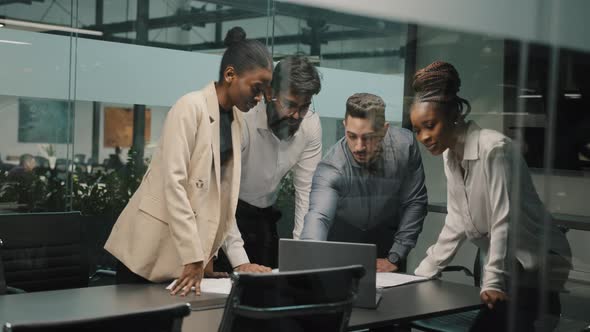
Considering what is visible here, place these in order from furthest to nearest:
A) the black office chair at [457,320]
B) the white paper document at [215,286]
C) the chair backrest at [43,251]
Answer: the chair backrest at [43,251] < the black office chair at [457,320] < the white paper document at [215,286]

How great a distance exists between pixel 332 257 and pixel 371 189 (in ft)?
4.37

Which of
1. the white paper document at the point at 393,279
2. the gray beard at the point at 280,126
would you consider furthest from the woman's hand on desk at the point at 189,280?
the gray beard at the point at 280,126

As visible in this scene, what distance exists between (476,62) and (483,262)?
87 centimetres

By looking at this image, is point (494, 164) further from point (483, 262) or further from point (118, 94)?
point (118, 94)

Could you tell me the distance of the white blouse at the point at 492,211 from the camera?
2.80 m

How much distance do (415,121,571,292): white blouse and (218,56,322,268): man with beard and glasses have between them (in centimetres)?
125

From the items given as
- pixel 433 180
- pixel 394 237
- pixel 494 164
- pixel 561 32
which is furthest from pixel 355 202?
pixel 561 32

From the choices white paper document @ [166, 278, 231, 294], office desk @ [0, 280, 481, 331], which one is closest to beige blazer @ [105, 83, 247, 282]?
white paper document @ [166, 278, 231, 294]

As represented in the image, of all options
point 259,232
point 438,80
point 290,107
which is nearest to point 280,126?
point 290,107

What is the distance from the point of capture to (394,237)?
13.7 feet

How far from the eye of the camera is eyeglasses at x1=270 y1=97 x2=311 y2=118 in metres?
5.04

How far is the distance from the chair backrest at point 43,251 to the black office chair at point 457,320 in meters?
1.78

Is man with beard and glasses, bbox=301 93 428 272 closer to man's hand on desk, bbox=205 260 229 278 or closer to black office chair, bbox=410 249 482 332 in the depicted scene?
black office chair, bbox=410 249 482 332

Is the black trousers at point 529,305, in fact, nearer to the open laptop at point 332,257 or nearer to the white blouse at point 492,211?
the white blouse at point 492,211
